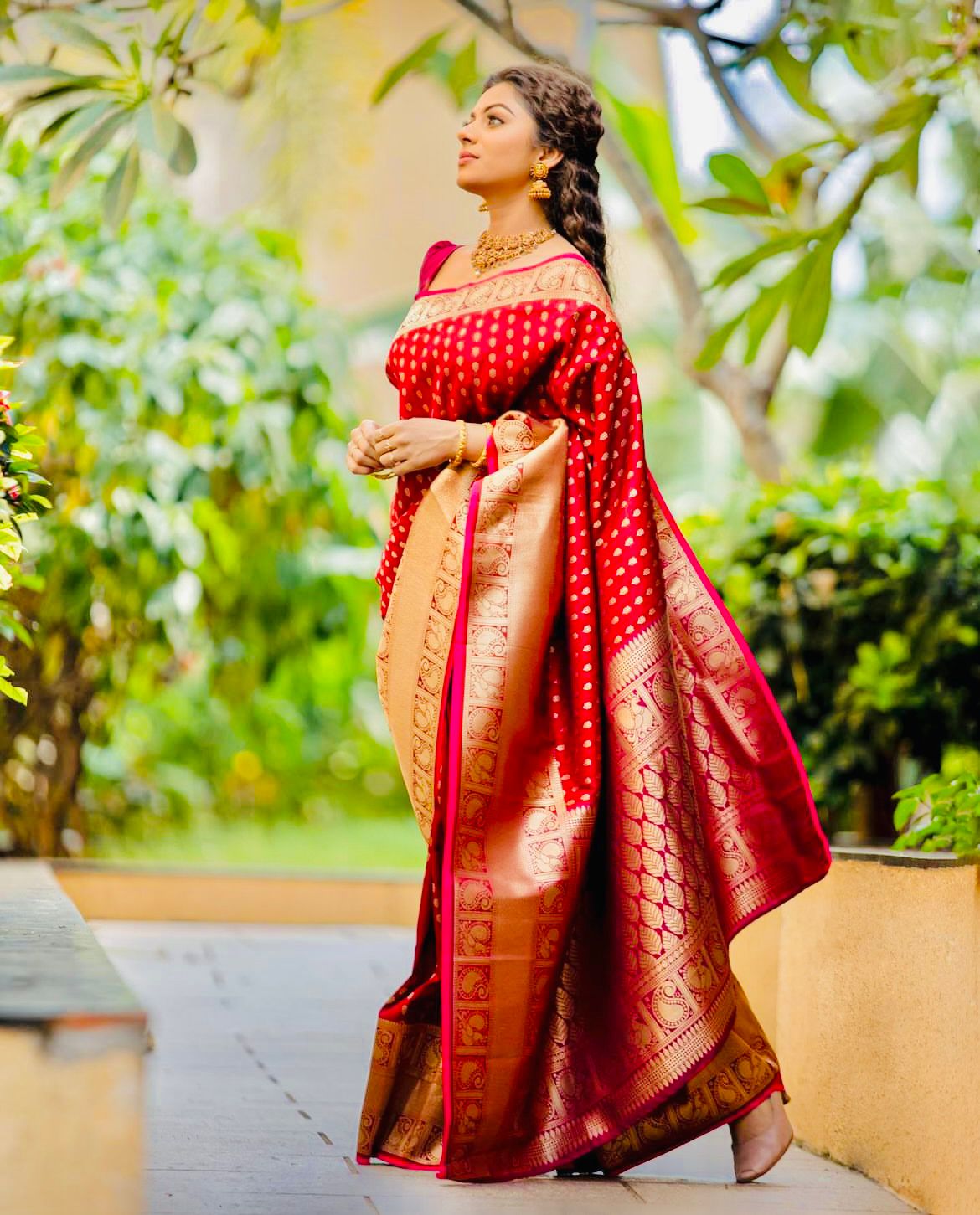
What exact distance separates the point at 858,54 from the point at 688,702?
1.69 meters

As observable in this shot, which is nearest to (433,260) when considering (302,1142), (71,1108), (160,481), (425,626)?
(425,626)

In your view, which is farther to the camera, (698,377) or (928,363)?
(928,363)

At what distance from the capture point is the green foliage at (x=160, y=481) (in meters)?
5.23

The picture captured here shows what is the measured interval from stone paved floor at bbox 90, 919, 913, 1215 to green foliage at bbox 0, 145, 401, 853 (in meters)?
1.38

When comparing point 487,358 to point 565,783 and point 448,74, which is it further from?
point 448,74

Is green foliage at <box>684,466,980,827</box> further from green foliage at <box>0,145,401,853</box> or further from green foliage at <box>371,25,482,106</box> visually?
green foliage at <box>0,145,401,853</box>

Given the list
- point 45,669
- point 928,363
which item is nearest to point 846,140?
point 45,669

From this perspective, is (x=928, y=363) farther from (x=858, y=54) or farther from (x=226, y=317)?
(x=858, y=54)

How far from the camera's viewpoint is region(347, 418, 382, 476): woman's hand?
244 cm

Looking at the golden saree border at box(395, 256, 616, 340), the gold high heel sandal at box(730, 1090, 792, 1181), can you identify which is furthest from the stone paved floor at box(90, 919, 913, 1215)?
the golden saree border at box(395, 256, 616, 340)

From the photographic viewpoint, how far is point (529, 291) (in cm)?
242

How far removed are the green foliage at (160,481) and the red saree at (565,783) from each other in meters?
2.72

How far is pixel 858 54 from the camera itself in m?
3.41

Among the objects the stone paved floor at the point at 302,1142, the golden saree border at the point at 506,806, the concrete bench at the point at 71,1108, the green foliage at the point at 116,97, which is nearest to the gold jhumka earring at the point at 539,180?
the golden saree border at the point at 506,806
